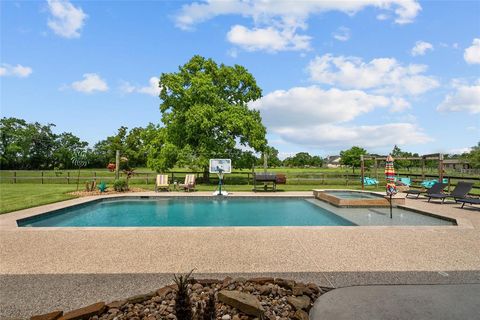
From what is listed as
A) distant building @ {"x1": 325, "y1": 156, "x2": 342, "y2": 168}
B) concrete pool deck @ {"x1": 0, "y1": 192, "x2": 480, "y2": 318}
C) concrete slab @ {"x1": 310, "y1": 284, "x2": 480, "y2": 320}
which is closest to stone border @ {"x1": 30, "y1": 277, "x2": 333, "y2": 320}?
concrete slab @ {"x1": 310, "y1": 284, "x2": 480, "y2": 320}

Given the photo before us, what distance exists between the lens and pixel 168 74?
25.0m

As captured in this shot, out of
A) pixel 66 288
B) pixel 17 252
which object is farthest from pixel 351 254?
pixel 17 252

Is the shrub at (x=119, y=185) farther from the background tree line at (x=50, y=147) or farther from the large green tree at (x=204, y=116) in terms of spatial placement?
the background tree line at (x=50, y=147)

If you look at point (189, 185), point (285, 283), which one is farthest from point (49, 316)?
point (189, 185)

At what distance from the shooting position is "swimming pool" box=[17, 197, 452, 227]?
984 centimetres

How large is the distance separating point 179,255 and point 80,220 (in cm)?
698

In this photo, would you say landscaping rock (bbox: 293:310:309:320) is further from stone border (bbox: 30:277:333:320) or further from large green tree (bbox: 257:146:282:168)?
large green tree (bbox: 257:146:282:168)

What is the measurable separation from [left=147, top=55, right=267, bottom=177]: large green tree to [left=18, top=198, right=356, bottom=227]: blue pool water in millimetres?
8477

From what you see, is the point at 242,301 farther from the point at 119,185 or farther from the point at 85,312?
the point at 119,185

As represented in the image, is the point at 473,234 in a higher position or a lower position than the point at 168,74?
lower

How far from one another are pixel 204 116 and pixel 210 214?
1225 centimetres

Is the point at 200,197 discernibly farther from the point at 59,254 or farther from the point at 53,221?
the point at 59,254

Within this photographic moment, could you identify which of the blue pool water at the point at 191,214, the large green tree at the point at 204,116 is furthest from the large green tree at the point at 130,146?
the blue pool water at the point at 191,214

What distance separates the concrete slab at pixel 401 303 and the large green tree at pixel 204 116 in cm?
1954
